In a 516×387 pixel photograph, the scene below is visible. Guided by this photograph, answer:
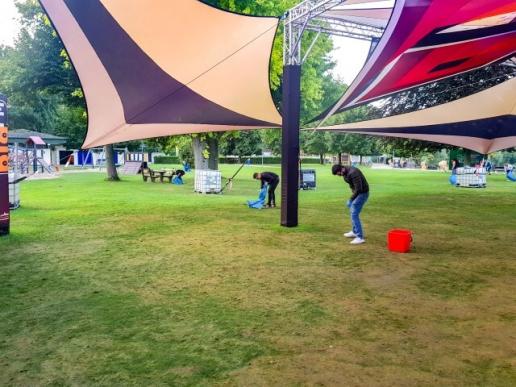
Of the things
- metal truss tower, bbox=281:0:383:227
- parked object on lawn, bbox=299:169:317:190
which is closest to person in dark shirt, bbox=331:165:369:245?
metal truss tower, bbox=281:0:383:227

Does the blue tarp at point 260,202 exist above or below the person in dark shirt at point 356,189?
below

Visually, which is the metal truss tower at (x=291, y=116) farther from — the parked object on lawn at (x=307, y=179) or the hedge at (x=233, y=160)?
the hedge at (x=233, y=160)

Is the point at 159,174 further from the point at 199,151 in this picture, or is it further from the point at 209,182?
the point at 209,182

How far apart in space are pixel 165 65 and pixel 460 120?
9370 millimetres

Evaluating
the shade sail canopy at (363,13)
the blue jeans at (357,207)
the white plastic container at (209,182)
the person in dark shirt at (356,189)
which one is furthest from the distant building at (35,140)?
the blue jeans at (357,207)

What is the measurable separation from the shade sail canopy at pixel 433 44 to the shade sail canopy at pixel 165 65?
2271 mm

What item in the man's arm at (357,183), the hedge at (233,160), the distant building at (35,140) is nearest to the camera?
the man's arm at (357,183)

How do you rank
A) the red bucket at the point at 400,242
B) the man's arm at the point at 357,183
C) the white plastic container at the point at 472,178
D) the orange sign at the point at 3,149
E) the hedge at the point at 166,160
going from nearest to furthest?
the red bucket at the point at 400,242 → the man's arm at the point at 357,183 → the orange sign at the point at 3,149 → the white plastic container at the point at 472,178 → the hedge at the point at 166,160

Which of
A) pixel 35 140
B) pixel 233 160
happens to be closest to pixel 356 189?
pixel 35 140

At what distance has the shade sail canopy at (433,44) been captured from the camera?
23.9ft

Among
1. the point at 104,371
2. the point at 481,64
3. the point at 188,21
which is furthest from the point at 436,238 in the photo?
the point at 104,371

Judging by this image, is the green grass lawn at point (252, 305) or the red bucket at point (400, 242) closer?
the green grass lawn at point (252, 305)

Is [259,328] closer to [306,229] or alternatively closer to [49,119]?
[306,229]

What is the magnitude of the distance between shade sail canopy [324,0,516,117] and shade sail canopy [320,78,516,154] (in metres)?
1.62
